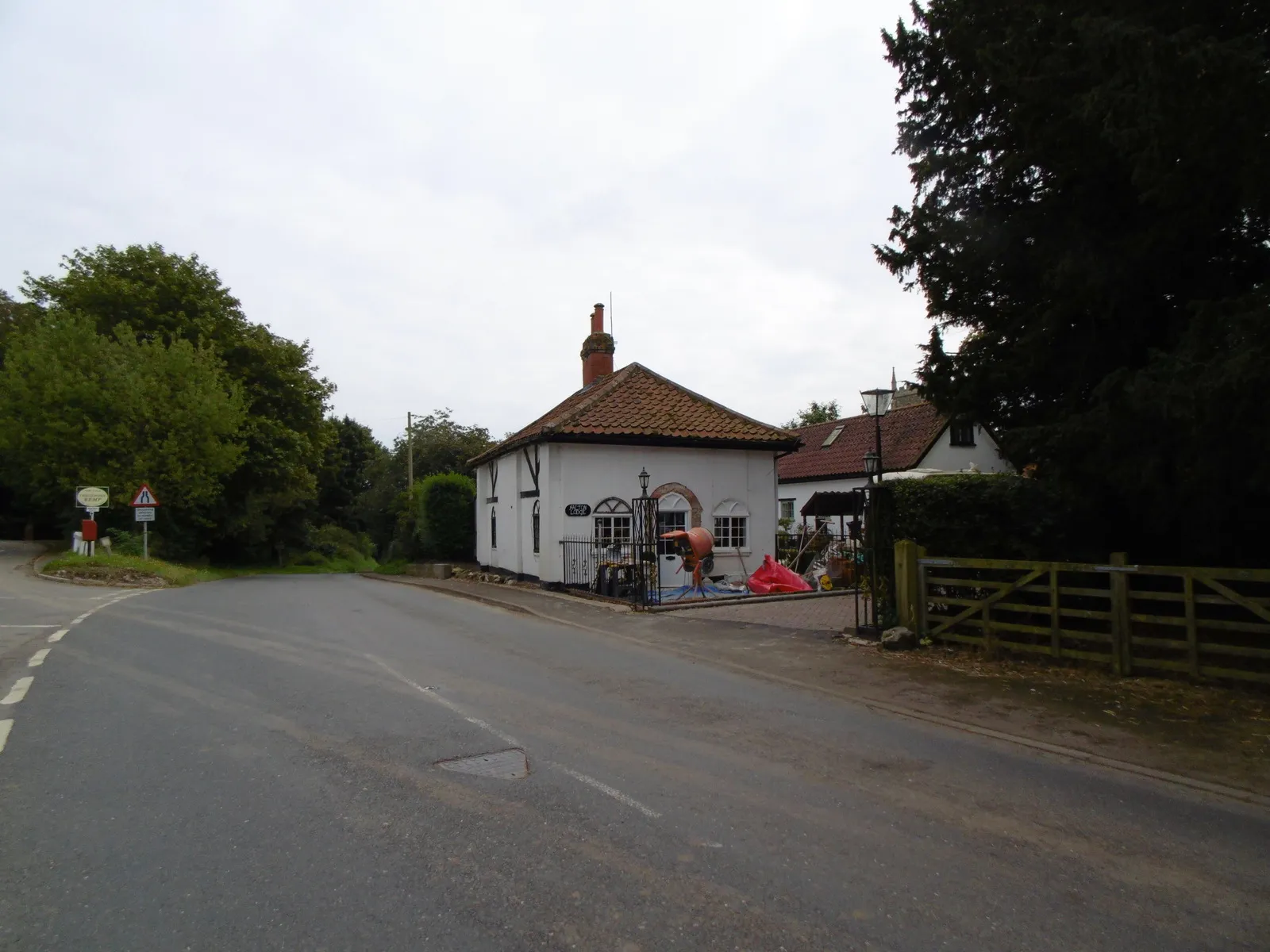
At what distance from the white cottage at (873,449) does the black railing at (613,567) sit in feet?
37.3

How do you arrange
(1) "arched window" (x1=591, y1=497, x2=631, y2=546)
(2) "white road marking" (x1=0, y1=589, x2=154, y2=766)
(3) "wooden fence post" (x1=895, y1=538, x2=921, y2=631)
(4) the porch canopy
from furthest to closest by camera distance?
(4) the porch canopy < (1) "arched window" (x1=591, y1=497, x2=631, y2=546) < (3) "wooden fence post" (x1=895, y1=538, x2=921, y2=631) < (2) "white road marking" (x1=0, y1=589, x2=154, y2=766)

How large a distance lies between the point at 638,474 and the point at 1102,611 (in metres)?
12.9

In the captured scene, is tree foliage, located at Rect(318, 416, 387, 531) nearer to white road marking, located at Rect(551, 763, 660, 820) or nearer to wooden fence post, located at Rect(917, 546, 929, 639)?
wooden fence post, located at Rect(917, 546, 929, 639)

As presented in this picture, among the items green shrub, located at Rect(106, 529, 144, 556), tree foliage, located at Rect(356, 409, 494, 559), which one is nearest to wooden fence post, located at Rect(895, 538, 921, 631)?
green shrub, located at Rect(106, 529, 144, 556)

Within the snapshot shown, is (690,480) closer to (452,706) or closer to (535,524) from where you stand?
(535,524)

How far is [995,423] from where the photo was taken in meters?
10.6

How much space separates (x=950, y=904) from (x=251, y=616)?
13733 mm

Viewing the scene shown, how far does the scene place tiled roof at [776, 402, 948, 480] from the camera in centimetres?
3197

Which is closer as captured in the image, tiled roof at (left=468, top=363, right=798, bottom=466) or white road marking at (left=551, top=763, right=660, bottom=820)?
white road marking at (left=551, top=763, right=660, bottom=820)

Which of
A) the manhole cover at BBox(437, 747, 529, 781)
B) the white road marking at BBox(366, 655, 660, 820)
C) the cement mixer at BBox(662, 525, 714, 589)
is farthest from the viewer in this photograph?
the cement mixer at BBox(662, 525, 714, 589)

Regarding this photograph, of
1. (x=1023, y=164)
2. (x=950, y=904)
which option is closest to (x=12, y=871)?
(x=950, y=904)

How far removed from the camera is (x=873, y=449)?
110ft

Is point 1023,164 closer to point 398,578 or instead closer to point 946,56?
point 946,56

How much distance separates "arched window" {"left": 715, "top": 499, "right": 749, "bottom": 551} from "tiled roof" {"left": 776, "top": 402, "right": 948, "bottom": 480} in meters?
9.84
